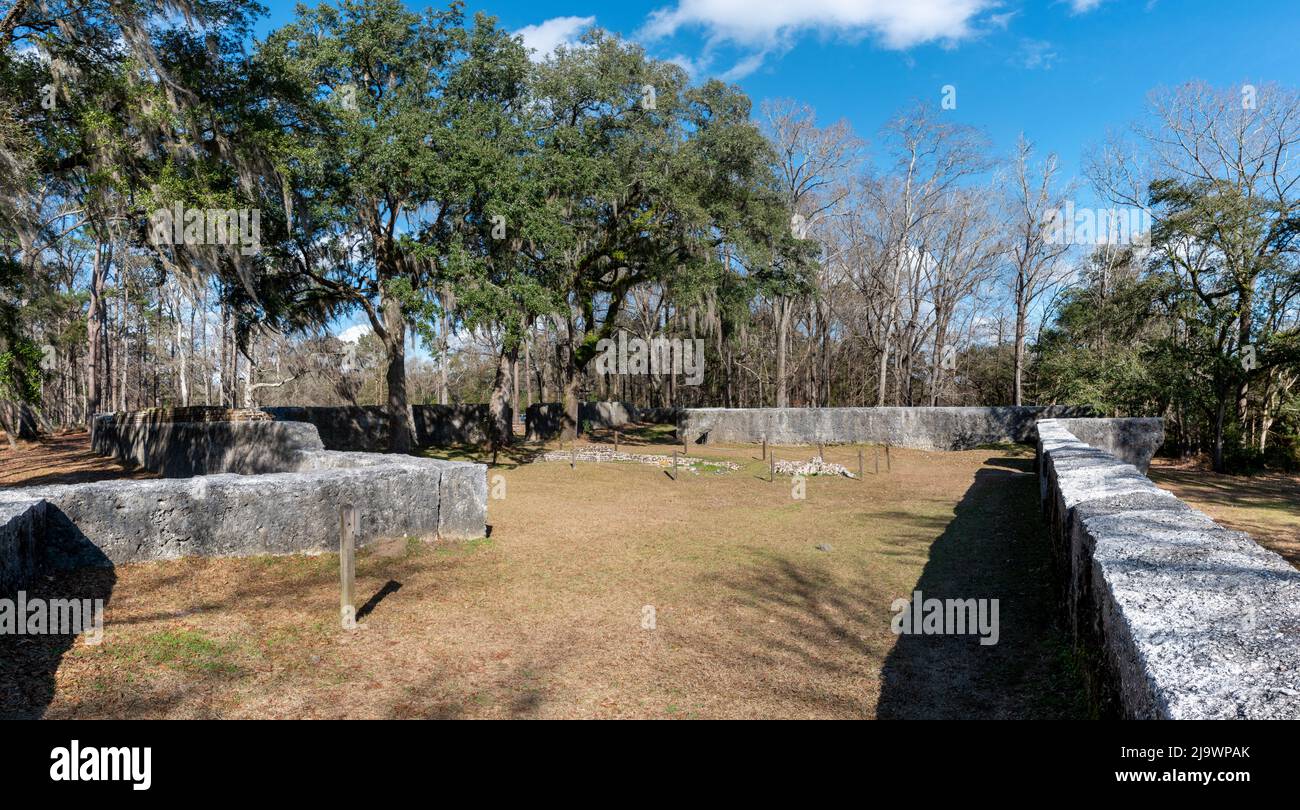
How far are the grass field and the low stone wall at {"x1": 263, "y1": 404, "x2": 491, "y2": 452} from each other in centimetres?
1322

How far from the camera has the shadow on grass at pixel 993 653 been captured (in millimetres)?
4191

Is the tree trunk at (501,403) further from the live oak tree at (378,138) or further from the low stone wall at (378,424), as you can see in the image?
the live oak tree at (378,138)

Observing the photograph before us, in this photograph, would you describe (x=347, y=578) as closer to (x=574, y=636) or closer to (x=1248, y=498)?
(x=574, y=636)

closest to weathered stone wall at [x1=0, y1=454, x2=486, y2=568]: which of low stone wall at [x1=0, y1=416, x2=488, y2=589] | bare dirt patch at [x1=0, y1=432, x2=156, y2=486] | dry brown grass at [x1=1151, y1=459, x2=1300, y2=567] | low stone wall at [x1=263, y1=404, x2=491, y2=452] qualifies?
low stone wall at [x1=0, y1=416, x2=488, y2=589]

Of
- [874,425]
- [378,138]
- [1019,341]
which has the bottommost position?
[874,425]

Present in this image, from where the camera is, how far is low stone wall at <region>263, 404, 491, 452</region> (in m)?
20.8

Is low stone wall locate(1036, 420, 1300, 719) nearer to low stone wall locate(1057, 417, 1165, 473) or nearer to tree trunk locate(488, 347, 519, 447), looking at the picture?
low stone wall locate(1057, 417, 1165, 473)

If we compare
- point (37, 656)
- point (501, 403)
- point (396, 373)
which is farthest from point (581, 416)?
point (37, 656)

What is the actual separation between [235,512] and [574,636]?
3610 millimetres

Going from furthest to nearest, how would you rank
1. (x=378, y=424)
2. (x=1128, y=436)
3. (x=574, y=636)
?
(x=378, y=424) < (x=1128, y=436) < (x=574, y=636)

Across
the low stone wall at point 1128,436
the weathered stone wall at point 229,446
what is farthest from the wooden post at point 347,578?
the low stone wall at point 1128,436

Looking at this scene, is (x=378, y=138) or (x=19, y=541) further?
(x=378, y=138)

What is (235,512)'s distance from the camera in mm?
6402

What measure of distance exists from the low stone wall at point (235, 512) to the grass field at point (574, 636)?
21cm
